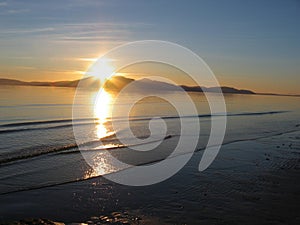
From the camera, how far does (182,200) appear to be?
9641mm

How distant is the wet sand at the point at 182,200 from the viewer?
8266 millimetres

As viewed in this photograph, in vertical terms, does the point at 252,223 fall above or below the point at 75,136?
below

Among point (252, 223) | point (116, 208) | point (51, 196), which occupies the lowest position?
point (252, 223)

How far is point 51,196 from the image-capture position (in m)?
10.1

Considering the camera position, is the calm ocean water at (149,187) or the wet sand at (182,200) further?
the calm ocean water at (149,187)

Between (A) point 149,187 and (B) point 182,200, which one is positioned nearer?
(B) point 182,200

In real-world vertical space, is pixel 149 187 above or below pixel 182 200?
above

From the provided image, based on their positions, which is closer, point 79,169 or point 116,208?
point 116,208

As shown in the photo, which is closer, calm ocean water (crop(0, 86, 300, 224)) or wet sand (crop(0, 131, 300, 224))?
wet sand (crop(0, 131, 300, 224))

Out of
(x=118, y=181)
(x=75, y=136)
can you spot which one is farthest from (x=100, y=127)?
(x=118, y=181)

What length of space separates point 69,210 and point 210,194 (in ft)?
14.5

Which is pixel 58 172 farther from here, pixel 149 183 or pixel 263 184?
pixel 263 184

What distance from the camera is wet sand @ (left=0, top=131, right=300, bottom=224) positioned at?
8266 millimetres

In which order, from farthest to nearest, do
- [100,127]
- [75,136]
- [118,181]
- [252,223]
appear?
[100,127]
[75,136]
[118,181]
[252,223]
